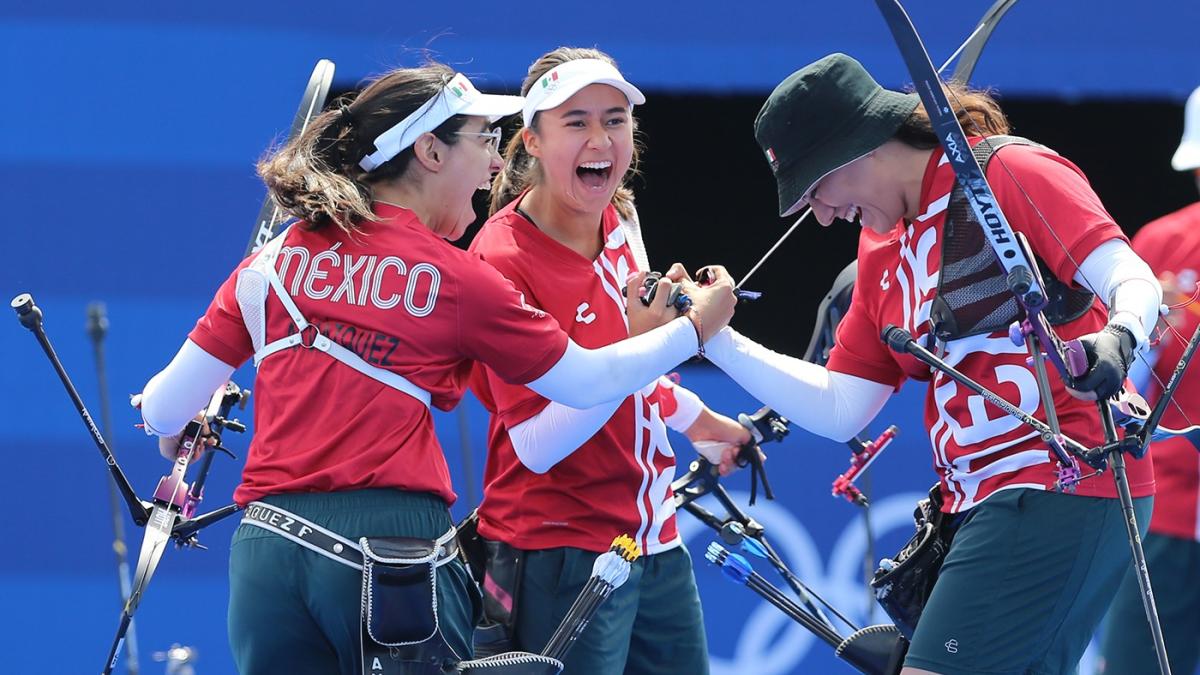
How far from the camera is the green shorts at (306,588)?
8.43 feet

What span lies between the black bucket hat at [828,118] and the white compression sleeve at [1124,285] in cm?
47

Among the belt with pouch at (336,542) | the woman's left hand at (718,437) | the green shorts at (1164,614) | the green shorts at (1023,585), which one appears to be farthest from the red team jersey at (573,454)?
the green shorts at (1164,614)

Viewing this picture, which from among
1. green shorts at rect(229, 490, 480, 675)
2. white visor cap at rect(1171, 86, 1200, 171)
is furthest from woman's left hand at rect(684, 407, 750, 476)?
white visor cap at rect(1171, 86, 1200, 171)

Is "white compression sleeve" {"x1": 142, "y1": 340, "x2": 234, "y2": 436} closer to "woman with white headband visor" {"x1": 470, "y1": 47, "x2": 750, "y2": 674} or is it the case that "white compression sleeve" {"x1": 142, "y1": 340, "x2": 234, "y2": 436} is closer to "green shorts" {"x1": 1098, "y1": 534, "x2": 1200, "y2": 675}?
"woman with white headband visor" {"x1": 470, "y1": 47, "x2": 750, "y2": 674}

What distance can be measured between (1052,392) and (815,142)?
0.64 meters

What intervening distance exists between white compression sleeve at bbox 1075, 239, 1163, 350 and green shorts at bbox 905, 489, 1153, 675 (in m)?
0.38

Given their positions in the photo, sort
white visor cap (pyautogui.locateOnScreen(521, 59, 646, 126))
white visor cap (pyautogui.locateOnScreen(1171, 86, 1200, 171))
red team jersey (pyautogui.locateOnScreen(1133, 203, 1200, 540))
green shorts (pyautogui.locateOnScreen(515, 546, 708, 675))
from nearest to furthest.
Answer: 1. green shorts (pyautogui.locateOnScreen(515, 546, 708, 675))
2. white visor cap (pyautogui.locateOnScreen(521, 59, 646, 126))
3. red team jersey (pyautogui.locateOnScreen(1133, 203, 1200, 540))
4. white visor cap (pyautogui.locateOnScreen(1171, 86, 1200, 171))

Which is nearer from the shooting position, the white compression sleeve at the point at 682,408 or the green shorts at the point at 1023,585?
the green shorts at the point at 1023,585

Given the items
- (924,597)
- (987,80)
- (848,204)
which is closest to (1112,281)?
(848,204)

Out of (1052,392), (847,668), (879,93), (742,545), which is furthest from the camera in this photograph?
(847,668)

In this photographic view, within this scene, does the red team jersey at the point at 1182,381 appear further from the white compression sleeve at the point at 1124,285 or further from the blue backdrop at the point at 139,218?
the blue backdrop at the point at 139,218

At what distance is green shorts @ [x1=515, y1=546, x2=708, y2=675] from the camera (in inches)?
120

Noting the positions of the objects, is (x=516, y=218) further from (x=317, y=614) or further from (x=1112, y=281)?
(x=1112, y=281)

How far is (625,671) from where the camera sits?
3266 millimetres
